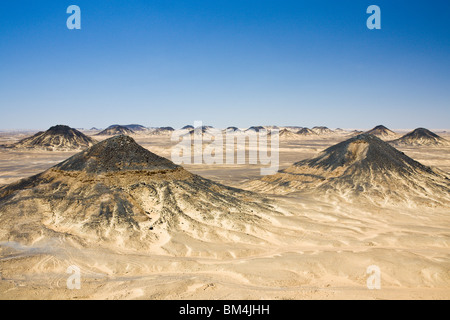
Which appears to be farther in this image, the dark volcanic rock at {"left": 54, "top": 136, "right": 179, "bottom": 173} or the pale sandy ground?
the dark volcanic rock at {"left": 54, "top": 136, "right": 179, "bottom": 173}

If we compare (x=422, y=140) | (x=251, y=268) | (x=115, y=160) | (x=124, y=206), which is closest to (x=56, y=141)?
(x=115, y=160)

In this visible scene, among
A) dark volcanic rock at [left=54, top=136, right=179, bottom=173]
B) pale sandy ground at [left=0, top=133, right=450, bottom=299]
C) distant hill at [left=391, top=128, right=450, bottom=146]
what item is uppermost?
distant hill at [left=391, top=128, right=450, bottom=146]

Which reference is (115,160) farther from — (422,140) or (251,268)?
(422,140)

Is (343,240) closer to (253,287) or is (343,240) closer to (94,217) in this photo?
(253,287)

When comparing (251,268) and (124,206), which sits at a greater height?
(124,206)

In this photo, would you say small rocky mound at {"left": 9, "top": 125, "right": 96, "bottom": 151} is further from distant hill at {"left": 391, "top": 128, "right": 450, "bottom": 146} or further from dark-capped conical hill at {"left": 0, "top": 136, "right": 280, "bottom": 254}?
distant hill at {"left": 391, "top": 128, "right": 450, "bottom": 146}

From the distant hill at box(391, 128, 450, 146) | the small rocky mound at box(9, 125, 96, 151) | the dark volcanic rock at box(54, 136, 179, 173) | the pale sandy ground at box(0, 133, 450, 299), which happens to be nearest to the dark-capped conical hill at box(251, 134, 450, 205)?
the pale sandy ground at box(0, 133, 450, 299)
